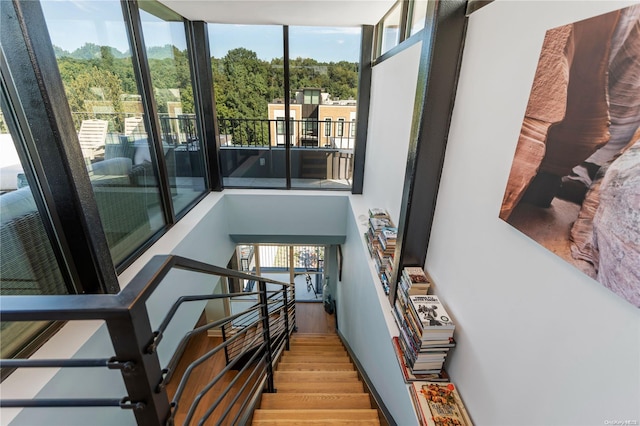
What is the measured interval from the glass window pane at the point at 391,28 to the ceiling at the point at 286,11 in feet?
0.23

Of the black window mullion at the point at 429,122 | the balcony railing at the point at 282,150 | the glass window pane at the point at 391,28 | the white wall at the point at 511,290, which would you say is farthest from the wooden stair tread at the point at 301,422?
the glass window pane at the point at 391,28

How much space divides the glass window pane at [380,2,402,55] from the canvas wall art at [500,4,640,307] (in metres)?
2.11

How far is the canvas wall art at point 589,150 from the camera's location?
0.63 meters

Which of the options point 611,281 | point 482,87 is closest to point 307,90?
point 482,87

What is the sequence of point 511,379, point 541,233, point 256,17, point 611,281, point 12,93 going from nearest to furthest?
point 611,281 → point 541,233 → point 511,379 → point 12,93 → point 256,17

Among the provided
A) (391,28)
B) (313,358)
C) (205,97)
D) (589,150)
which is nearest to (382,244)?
(589,150)

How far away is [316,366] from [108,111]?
306 centimetres

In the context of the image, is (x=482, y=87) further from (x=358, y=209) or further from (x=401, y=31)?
(x=358, y=209)

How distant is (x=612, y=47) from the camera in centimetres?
68

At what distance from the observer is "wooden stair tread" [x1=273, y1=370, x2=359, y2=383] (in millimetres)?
2631

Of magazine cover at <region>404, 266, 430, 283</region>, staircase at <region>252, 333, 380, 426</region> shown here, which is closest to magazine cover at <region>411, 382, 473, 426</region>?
magazine cover at <region>404, 266, 430, 283</region>

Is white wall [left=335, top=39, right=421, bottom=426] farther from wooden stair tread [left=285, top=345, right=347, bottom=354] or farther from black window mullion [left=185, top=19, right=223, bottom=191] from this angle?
black window mullion [left=185, top=19, right=223, bottom=191]

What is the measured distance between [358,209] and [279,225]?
1.30 metres

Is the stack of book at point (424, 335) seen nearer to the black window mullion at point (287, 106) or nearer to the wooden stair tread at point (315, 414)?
the wooden stair tread at point (315, 414)
